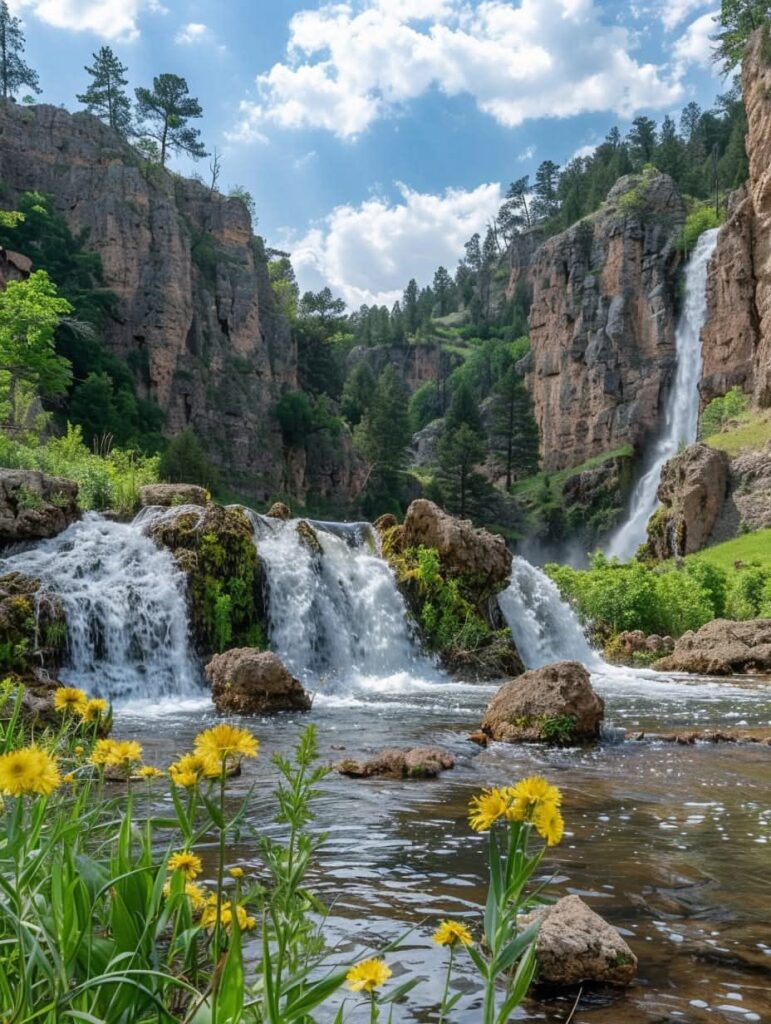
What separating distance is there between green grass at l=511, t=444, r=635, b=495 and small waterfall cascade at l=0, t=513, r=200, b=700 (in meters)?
44.1

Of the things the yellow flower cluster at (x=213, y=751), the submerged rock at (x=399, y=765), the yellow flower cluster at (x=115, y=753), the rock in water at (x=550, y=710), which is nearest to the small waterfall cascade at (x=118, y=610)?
the rock in water at (x=550, y=710)

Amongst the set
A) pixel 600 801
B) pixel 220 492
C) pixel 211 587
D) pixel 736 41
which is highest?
pixel 736 41

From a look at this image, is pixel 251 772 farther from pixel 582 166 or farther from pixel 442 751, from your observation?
pixel 582 166

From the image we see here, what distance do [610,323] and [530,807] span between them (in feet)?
203

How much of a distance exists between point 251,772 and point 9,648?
265 inches

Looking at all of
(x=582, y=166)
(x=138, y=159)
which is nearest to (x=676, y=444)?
(x=138, y=159)

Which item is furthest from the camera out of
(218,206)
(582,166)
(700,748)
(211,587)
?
(582,166)

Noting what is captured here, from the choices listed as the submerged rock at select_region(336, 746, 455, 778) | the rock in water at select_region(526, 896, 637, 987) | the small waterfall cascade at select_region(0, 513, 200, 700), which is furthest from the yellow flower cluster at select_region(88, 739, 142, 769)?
the small waterfall cascade at select_region(0, 513, 200, 700)

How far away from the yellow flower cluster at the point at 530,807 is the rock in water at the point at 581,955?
205 centimetres

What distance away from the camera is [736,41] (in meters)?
51.6

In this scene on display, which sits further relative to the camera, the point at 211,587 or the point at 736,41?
the point at 736,41

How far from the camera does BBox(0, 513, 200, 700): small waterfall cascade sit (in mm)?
13766

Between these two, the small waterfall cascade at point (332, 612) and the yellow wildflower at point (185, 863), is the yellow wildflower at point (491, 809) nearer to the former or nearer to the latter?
the yellow wildflower at point (185, 863)

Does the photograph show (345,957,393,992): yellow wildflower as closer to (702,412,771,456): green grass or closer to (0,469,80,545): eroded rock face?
(0,469,80,545): eroded rock face
